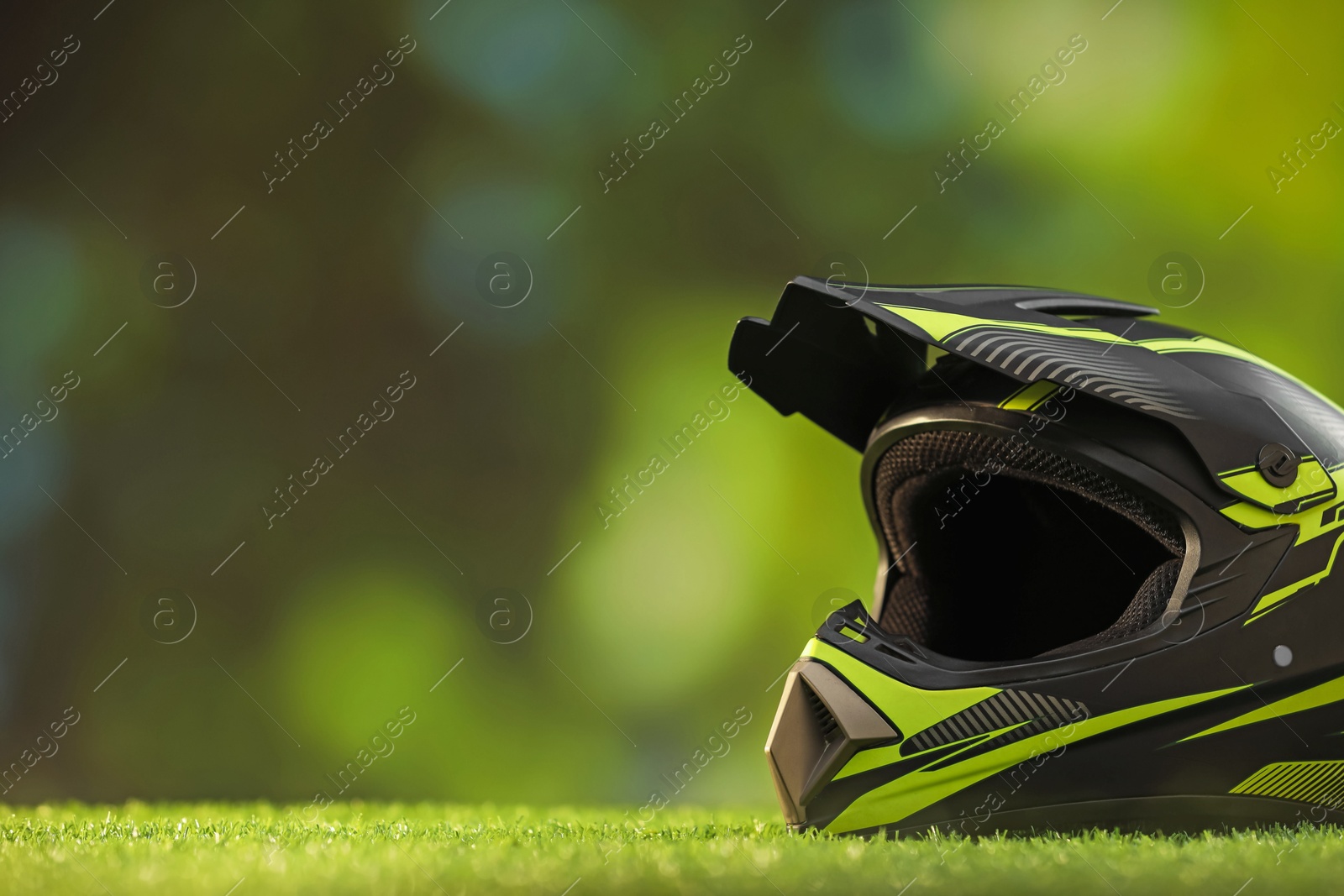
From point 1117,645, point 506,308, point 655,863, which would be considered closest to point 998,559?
point 1117,645

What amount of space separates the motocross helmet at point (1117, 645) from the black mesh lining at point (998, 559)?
0.24 m

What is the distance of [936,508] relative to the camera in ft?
6.60

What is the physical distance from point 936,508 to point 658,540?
294 cm

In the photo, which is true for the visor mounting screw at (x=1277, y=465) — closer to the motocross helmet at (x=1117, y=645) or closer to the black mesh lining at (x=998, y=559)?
the motocross helmet at (x=1117, y=645)

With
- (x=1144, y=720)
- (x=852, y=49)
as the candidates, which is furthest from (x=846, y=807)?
(x=852, y=49)

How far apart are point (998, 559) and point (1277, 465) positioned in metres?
0.62

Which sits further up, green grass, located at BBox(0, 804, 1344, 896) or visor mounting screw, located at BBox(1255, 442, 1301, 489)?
green grass, located at BBox(0, 804, 1344, 896)

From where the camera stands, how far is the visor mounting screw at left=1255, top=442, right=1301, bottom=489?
5.26 ft

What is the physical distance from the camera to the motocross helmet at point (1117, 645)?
5.11 ft

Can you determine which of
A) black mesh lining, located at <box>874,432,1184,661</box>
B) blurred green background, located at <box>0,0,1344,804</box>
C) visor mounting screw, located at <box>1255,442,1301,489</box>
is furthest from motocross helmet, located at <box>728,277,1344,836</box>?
blurred green background, located at <box>0,0,1344,804</box>

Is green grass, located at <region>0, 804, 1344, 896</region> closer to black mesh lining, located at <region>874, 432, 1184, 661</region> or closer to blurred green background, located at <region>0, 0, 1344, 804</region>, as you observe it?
black mesh lining, located at <region>874, 432, 1184, 661</region>

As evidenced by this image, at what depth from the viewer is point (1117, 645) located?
158 centimetres

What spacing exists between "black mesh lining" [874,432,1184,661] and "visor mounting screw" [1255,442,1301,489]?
29 centimetres

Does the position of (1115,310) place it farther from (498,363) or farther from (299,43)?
(299,43)
